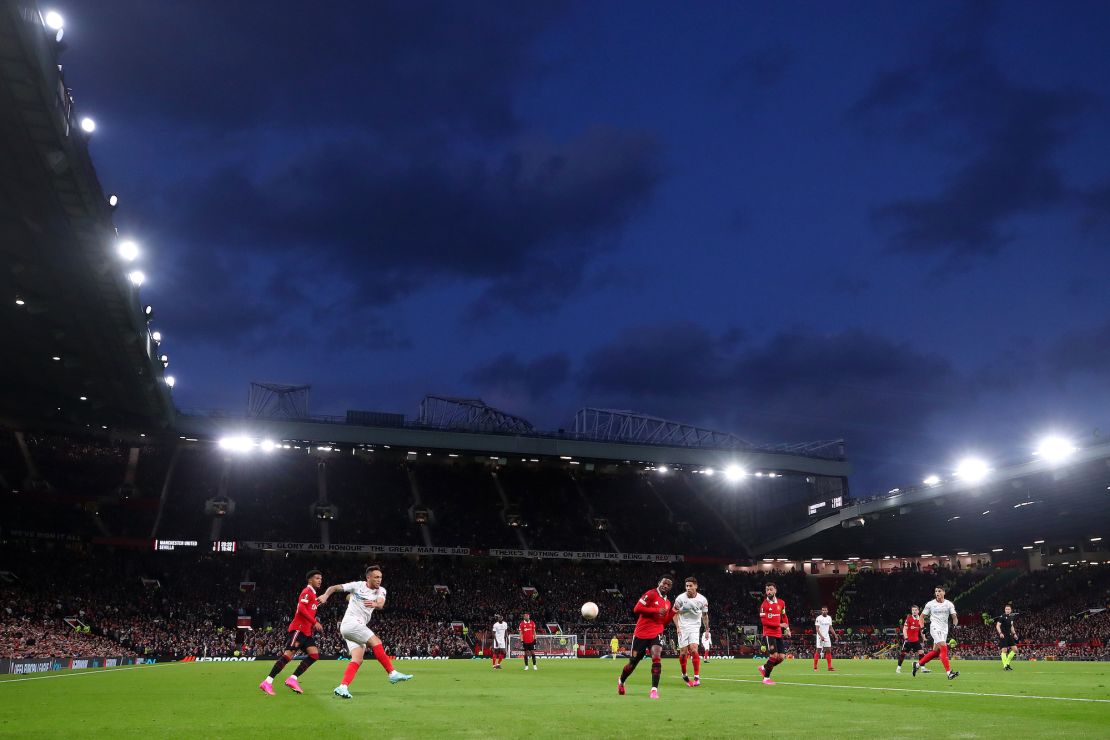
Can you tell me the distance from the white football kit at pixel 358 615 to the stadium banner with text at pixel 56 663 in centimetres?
2280

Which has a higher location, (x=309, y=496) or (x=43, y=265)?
(x=43, y=265)

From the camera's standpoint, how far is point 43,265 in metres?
31.7

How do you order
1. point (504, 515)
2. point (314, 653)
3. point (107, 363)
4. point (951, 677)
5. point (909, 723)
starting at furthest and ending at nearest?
point (504, 515) < point (107, 363) < point (951, 677) < point (314, 653) < point (909, 723)

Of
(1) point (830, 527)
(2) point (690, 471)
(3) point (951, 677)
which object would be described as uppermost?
(2) point (690, 471)

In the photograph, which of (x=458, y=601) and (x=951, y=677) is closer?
(x=951, y=677)

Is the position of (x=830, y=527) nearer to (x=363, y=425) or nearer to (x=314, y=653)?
(x=363, y=425)

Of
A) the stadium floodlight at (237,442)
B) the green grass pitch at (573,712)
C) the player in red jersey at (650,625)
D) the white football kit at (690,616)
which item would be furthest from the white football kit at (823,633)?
the stadium floodlight at (237,442)

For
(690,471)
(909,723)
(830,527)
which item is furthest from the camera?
(690,471)

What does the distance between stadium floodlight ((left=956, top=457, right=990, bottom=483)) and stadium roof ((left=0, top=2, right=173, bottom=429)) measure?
153 ft

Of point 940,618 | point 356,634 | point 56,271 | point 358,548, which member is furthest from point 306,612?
point 358,548

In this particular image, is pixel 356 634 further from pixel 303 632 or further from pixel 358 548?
pixel 358 548

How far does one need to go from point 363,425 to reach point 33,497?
73.9 ft

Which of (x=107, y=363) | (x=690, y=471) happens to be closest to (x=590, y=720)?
(x=107, y=363)

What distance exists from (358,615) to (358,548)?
53745 mm
